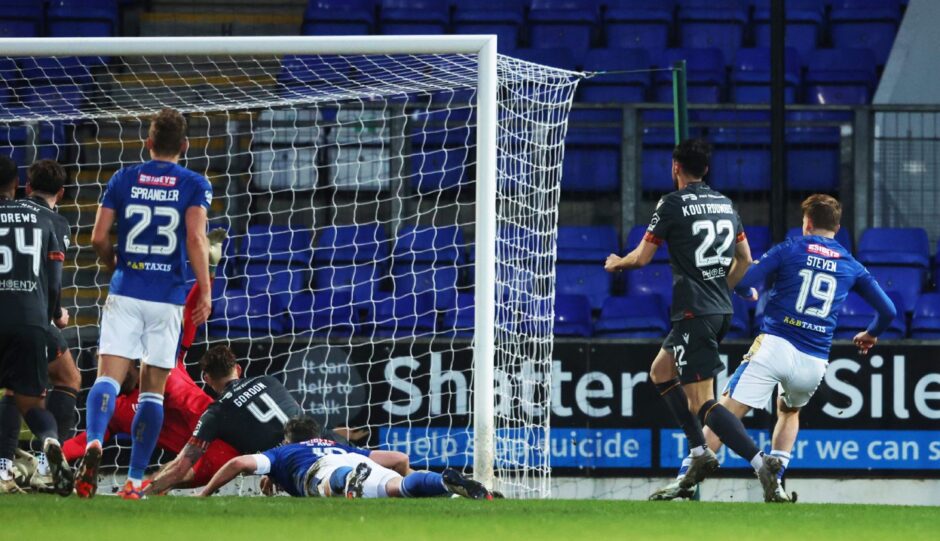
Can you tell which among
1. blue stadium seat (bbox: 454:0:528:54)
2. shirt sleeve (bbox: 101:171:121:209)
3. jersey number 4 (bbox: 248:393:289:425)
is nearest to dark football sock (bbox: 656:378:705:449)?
jersey number 4 (bbox: 248:393:289:425)

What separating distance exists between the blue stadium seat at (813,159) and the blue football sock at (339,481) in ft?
19.0

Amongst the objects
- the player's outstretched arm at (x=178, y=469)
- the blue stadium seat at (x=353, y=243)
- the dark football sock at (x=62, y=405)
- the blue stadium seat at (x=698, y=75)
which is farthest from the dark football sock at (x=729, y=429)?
the blue stadium seat at (x=698, y=75)

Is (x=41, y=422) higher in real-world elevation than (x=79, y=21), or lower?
lower

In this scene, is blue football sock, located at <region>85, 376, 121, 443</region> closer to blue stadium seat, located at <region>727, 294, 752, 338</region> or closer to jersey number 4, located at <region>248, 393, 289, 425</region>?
jersey number 4, located at <region>248, 393, 289, 425</region>

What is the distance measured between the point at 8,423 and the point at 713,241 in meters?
3.76

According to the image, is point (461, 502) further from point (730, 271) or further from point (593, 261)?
point (593, 261)

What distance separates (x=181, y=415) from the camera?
942cm

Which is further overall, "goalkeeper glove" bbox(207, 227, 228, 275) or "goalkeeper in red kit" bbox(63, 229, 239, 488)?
"goalkeeper in red kit" bbox(63, 229, 239, 488)

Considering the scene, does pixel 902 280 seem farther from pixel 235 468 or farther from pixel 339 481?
pixel 235 468

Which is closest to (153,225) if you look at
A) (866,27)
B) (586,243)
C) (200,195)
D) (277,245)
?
(200,195)

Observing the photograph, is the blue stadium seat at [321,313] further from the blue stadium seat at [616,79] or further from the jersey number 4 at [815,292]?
the jersey number 4 at [815,292]

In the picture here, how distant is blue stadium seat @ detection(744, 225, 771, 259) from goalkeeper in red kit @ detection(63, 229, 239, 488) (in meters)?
4.61

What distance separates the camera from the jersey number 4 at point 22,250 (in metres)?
7.59

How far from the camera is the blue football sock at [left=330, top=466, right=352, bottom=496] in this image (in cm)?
807
